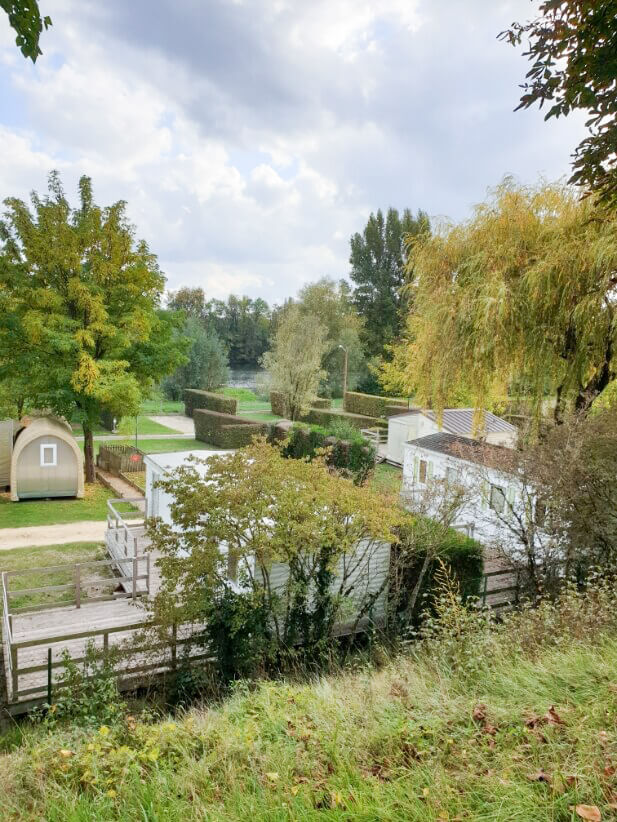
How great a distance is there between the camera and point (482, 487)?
32.4 feet

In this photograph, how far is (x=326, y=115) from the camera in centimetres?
1123

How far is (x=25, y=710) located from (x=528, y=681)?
6.29 metres

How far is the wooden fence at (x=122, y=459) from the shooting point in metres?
20.2

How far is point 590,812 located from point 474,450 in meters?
10.0

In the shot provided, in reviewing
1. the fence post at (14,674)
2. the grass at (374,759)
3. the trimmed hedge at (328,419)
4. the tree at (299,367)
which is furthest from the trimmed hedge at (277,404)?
the grass at (374,759)

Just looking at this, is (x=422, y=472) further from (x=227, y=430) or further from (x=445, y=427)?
(x=227, y=430)

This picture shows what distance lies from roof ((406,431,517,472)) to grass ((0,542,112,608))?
7.46 m

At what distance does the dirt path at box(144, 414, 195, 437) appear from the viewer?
1246 inches

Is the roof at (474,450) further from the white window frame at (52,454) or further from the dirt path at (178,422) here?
the dirt path at (178,422)

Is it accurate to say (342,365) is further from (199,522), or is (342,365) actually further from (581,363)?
(199,522)

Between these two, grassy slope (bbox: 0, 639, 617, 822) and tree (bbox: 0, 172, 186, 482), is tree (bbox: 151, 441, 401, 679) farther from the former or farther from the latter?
tree (bbox: 0, 172, 186, 482)

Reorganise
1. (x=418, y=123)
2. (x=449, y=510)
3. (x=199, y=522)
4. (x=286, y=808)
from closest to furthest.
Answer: (x=286, y=808) < (x=199, y=522) < (x=449, y=510) < (x=418, y=123)

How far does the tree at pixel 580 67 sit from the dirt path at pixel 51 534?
43.1 feet

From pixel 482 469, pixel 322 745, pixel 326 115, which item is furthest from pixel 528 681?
pixel 326 115
